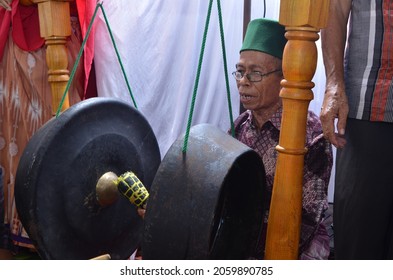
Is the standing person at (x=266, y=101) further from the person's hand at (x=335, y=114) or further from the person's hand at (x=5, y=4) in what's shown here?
the person's hand at (x=5, y=4)

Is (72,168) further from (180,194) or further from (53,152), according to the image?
(180,194)

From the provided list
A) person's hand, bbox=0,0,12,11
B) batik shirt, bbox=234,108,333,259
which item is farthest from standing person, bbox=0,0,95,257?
batik shirt, bbox=234,108,333,259

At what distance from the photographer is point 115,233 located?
178 centimetres

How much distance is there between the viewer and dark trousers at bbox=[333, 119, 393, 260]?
124 cm

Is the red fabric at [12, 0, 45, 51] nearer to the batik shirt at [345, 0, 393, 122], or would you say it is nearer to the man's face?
the man's face

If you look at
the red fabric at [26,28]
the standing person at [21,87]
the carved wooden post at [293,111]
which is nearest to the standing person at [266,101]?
the carved wooden post at [293,111]

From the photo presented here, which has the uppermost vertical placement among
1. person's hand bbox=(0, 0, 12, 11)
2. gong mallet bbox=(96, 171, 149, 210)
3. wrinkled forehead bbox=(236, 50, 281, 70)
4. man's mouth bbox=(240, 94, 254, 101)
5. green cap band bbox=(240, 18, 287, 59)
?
person's hand bbox=(0, 0, 12, 11)

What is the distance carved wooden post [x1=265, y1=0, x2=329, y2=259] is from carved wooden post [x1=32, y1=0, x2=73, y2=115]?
49.8 inches

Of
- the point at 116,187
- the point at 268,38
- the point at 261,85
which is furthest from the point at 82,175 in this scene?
the point at 268,38

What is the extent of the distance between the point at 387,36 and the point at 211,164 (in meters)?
0.52

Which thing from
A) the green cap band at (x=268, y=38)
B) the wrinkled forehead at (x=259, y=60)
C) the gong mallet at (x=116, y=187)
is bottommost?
the gong mallet at (x=116, y=187)

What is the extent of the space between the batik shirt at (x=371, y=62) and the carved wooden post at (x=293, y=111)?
0.47 feet

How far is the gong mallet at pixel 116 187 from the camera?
158 centimetres

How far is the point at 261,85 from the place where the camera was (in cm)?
181
